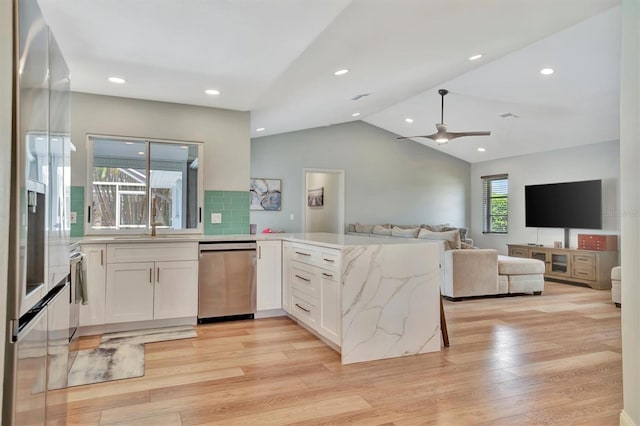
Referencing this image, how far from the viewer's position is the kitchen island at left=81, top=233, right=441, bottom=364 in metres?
2.97

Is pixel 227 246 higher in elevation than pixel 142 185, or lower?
lower

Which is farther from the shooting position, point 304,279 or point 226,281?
point 226,281

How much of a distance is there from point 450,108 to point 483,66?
1.81m

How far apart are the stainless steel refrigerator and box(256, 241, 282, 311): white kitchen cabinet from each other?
2678mm

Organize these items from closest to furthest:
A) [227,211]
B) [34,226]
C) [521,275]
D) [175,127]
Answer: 1. [34,226]
2. [175,127]
3. [227,211]
4. [521,275]

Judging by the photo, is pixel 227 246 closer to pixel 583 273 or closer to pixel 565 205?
pixel 583 273

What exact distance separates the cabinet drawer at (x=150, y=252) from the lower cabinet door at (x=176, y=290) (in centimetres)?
7

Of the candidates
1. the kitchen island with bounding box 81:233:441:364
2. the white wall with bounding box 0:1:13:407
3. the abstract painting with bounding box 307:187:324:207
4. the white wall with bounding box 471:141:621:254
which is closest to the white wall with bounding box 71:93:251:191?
the kitchen island with bounding box 81:233:441:364

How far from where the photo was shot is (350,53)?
12.2ft

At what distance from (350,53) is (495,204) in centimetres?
702

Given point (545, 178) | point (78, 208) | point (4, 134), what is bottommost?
point (78, 208)

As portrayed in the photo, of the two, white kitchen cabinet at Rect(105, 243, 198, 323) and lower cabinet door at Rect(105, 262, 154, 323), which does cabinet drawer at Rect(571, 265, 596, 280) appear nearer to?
white kitchen cabinet at Rect(105, 243, 198, 323)

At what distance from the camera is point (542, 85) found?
567 centimetres

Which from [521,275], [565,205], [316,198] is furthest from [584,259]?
[316,198]
